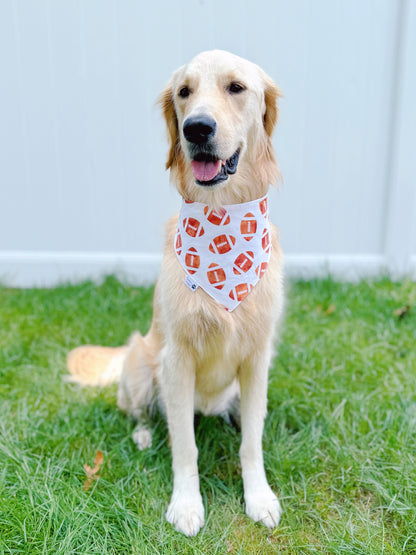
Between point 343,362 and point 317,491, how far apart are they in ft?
3.09

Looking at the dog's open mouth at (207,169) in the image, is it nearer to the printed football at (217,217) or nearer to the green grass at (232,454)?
the printed football at (217,217)

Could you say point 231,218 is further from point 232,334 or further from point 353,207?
point 353,207

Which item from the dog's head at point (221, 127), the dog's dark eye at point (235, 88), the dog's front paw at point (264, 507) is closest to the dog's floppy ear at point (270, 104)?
the dog's head at point (221, 127)

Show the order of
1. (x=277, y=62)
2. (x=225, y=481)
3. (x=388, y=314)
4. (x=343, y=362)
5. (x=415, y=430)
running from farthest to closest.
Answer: (x=277, y=62)
(x=388, y=314)
(x=343, y=362)
(x=415, y=430)
(x=225, y=481)

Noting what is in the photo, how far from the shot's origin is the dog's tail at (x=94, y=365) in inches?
102

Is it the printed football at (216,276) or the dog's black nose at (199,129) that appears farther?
the printed football at (216,276)

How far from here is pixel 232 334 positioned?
1.81 meters

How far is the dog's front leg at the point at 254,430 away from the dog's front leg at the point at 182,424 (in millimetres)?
193

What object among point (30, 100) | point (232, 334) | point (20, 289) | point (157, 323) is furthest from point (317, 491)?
point (30, 100)

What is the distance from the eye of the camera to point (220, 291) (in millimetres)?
1793

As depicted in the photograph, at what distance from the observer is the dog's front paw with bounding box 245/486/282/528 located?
1786 mm

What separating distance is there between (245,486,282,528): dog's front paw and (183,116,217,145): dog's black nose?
1294 millimetres

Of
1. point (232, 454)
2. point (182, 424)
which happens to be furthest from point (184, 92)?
point (232, 454)

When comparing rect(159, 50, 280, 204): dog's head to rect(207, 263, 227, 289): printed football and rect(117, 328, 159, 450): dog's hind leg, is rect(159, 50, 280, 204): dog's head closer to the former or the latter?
rect(207, 263, 227, 289): printed football
